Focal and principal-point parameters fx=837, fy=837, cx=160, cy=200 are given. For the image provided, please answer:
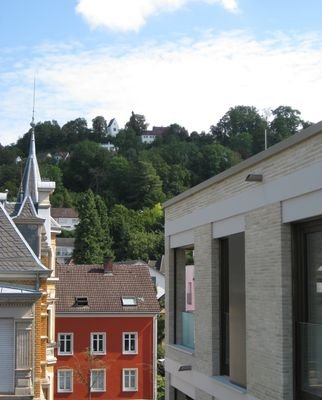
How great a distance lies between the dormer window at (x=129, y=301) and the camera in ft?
155

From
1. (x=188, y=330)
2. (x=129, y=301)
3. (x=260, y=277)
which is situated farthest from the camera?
(x=129, y=301)

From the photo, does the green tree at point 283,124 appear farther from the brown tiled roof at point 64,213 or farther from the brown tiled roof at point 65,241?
the brown tiled roof at point 64,213

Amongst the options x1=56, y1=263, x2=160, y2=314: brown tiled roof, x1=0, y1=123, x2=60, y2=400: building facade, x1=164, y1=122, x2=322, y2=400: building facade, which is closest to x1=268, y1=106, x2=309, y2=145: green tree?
x1=56, y1=263, x2=160, y2=314: brown tiled roof

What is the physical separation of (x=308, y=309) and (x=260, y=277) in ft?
4.21

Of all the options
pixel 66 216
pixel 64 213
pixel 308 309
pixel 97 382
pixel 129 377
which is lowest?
pixel 97 382

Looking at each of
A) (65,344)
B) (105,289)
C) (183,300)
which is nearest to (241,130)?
(105,289)

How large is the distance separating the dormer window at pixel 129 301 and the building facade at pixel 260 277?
30.0m

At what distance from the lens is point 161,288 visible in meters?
78.4

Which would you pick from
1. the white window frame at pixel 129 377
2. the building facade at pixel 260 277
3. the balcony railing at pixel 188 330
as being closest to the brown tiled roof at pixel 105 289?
the white window frame at pixel 129 377

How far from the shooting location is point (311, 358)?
10.8m

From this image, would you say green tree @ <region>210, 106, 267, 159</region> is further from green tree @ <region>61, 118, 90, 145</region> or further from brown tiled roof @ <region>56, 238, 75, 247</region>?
green tree @ <region>61, 118, 90, 145</region>

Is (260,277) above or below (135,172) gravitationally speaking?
below

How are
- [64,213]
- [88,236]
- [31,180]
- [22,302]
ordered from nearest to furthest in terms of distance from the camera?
[22,302]
[31,180]
[88,236]
[64,213]

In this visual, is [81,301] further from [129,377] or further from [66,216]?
[66,216]
